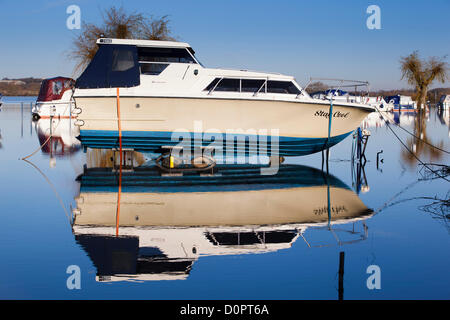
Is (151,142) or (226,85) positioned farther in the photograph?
(151,142)

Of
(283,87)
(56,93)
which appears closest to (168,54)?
(283,87)

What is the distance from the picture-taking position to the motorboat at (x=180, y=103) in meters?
13.6

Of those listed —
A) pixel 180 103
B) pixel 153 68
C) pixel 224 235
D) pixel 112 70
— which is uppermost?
pixel 153 68

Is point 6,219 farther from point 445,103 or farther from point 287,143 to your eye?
point 445,103

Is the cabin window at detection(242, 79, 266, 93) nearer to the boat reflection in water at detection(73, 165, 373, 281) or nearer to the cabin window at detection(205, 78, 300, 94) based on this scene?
the cabin window at detection(205, 78, 300, 94)

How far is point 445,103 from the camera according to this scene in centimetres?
8156

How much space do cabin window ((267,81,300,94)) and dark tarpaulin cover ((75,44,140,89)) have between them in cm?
386

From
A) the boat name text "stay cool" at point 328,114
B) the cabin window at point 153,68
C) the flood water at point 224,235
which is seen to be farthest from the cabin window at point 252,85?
the flood water at point 224,235

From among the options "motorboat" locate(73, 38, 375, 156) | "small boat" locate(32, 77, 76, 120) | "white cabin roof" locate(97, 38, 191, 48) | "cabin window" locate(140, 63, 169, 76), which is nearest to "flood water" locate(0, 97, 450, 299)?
"motorboat" locate(73, 38, 375, 156)

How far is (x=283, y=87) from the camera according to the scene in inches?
559

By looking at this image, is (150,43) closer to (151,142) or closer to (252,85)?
(151,142)

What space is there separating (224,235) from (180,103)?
6818 mm

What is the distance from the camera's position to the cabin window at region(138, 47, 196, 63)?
14148 millimetres

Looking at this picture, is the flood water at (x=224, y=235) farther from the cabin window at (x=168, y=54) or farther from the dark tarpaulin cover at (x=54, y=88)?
the dark tarpaulin cover at (x=54, y=88)
